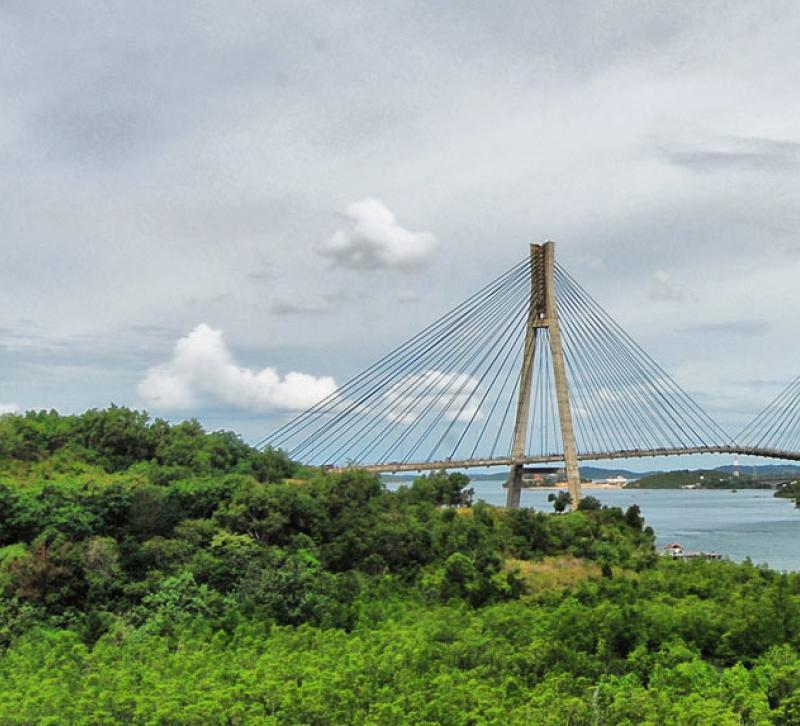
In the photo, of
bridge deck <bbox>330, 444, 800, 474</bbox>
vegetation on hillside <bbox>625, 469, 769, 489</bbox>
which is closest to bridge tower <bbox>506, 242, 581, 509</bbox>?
bridge deck <bbox>330, 444, 800, 474</bbox>

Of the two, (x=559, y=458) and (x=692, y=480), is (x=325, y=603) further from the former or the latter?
(x=692, y=480)

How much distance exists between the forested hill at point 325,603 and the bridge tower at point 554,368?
238 centimetres

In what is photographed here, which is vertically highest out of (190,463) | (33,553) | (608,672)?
(190,463)

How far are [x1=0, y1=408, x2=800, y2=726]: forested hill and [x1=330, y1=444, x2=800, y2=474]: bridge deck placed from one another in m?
0.98

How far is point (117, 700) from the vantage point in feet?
49.1

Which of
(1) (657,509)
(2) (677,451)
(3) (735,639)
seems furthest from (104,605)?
(1) (657,509)

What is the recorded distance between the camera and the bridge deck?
33250 mm

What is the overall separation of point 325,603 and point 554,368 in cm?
1477

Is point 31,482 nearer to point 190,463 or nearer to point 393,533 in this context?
point 190,463

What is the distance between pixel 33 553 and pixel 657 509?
69489 mm

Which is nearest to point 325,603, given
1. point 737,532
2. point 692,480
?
point 737,532

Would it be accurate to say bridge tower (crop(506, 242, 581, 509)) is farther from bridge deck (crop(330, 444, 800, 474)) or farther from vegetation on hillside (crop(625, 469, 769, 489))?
vegetation on hillside (crop(625, 469, 769, 489))

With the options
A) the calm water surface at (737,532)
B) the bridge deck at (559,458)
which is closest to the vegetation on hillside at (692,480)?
the calm water surface at (737,532)

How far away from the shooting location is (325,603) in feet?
72.7
